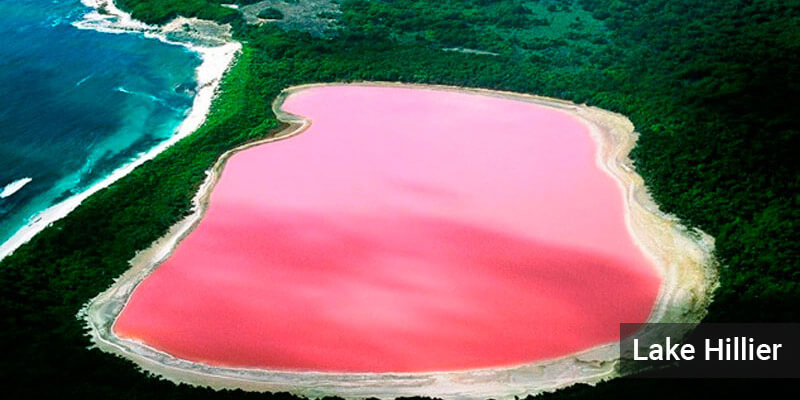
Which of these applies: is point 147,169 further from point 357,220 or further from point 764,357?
point 764,357

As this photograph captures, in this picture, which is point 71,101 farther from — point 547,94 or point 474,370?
point 474,370

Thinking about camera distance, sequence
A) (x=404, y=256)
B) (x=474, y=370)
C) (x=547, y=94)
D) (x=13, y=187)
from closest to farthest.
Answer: (x=474, y=370)
(x=404, y=256)
(x=13, y=187)
(x=547, y=94)

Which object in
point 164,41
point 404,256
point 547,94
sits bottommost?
point 404,256

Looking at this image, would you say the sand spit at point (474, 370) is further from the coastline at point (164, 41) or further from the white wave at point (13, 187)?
the white wave at point (13, 187)

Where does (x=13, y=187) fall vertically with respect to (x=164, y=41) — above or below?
below

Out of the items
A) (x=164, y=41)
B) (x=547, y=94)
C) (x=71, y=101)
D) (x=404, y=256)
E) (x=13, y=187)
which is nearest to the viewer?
(x=404, y=256)

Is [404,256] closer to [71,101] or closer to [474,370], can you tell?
[474,370]

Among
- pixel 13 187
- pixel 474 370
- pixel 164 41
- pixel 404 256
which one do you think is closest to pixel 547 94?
pixel 404 256

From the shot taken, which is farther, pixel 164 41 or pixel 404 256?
pixel 164 41
